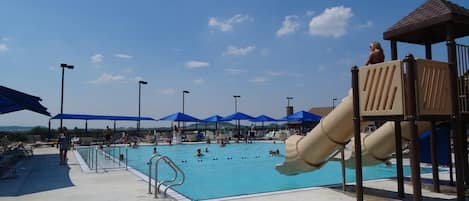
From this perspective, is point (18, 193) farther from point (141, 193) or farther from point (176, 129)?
point (176, 129)

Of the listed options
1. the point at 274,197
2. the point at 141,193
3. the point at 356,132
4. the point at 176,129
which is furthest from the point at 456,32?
the point at 176,129

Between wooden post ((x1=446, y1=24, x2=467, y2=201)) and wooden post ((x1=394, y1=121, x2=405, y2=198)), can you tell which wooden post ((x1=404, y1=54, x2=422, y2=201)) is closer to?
wooden post ((x1=446, y1=24, x2=467, y2=201))

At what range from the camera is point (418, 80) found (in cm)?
597

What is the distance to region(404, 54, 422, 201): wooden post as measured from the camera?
18.7 ft

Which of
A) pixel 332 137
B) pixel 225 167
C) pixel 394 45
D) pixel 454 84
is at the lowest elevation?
pixel 225 167

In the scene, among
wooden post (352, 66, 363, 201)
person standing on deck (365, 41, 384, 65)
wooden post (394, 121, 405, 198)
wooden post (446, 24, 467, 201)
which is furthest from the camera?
wooden post (394, 121, 405, 198)

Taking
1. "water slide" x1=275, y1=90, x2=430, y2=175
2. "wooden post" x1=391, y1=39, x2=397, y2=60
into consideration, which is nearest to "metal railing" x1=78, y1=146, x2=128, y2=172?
"water slide" x1=275, y1=90, x2=430, y2=175

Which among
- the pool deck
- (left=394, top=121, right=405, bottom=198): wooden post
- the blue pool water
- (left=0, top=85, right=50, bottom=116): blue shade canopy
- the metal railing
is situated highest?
(left=0, top=85, right=50, bottom=116): blue shade canopy

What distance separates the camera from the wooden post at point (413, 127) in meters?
5.71

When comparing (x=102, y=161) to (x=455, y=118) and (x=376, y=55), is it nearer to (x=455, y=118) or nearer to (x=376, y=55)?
(x=376, y=55)

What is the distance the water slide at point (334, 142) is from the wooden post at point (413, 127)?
1.59 metres

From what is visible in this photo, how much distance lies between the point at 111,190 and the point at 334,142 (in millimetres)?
5203

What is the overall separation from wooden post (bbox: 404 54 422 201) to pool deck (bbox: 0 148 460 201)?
223 centimetres

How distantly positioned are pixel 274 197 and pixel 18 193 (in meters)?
5.79
